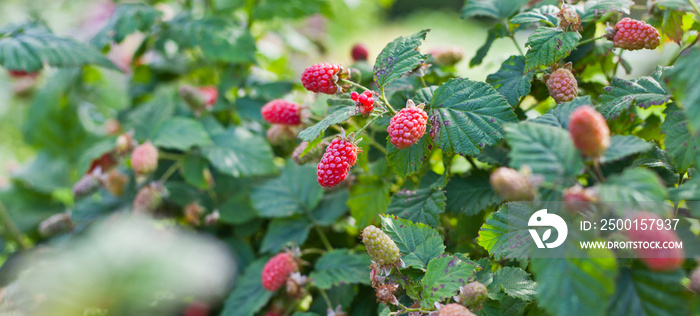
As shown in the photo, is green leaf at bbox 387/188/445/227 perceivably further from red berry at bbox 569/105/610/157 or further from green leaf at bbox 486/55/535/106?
red berry at bbox 569/105/610/157

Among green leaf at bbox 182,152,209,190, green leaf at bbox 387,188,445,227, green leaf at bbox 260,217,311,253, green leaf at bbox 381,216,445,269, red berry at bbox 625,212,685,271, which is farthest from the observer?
green leaf at bbox 182,152,209,190

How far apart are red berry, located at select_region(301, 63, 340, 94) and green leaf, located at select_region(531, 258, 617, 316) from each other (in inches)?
16.5

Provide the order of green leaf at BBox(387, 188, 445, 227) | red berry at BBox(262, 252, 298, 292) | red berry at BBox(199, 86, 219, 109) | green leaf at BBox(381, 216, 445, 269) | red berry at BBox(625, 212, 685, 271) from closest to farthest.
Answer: red berry at BBox(625, 212, 685, 271) → green leaf at BBox(381, 216, 445, 269) → green leaf at BBox(387, 188, 445, 227) → red berry at BBox(262, 252, 298, 292) → red berry at BBox(199, 86, 219, 109)

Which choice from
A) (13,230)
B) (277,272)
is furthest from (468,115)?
(13,230)

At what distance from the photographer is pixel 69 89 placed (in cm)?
178

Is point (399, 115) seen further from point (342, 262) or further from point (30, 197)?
point (30, 197)

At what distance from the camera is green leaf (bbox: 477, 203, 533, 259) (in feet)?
2.22

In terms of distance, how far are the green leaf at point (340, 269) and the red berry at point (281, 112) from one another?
11.7 inches

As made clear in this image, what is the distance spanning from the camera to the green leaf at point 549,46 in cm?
74

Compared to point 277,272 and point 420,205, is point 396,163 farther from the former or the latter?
point 277,272

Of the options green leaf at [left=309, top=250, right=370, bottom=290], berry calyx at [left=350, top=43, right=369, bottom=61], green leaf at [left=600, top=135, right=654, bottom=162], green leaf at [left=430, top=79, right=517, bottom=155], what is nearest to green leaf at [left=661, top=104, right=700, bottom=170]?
green leaf at [left=600, top=135, right=654, bottom=162]

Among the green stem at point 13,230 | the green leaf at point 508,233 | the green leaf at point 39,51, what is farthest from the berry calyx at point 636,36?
the green stem at point 13,230

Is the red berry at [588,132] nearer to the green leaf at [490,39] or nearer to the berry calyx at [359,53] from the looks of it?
the green leaf at [490,39]

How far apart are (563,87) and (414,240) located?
0.34m
